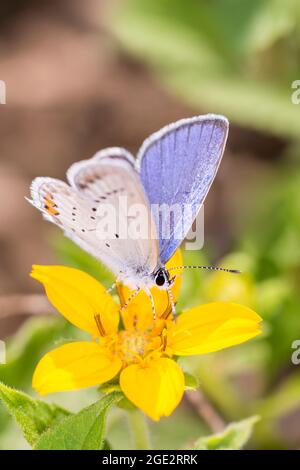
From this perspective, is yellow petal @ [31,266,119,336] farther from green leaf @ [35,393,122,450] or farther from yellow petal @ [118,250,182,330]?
green leaf @ [35,393,122,450]

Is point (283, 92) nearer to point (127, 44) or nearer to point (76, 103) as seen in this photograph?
point (127, 44)

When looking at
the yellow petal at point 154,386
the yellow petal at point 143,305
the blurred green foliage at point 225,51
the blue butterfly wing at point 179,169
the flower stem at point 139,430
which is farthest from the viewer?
the blurred green foliage at point 225,51

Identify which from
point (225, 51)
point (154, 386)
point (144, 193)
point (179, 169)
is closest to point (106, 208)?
point (144, 193)

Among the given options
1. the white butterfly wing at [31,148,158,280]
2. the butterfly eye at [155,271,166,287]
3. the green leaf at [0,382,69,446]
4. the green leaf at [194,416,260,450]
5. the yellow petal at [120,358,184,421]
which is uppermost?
the white butterfly wing at [31,148,158,280]

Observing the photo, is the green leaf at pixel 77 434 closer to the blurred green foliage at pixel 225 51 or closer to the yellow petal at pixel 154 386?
the yellow petal at pixel 154 386

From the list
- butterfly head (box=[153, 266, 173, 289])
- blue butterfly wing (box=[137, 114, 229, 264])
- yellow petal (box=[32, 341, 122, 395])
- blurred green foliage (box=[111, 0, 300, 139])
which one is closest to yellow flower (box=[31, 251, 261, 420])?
yellow petal (box=[32, 341, 122, 395])

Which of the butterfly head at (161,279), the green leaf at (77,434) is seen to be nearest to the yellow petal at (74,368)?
the green leaf at (77,434)

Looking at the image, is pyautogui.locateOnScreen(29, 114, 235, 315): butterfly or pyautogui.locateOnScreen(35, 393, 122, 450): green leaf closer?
pyautogui.locateOnScreen(35, 393, 122, 450): green leaf
